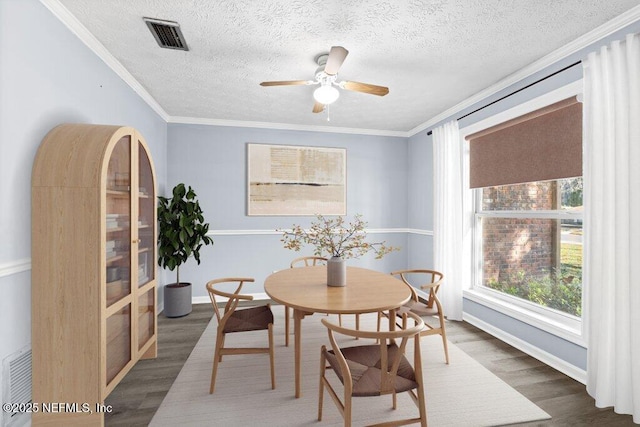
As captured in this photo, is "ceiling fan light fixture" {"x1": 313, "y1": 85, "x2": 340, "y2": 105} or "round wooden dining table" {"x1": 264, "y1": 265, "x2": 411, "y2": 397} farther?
"ceiling fan light fixture" {"x1": 313, "y1": 85, "x2": 340, "y2": 105}

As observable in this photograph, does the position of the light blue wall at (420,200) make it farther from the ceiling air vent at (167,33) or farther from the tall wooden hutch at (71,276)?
the tall wooden hutch at (71,276)

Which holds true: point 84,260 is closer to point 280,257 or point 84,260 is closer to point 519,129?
point 280,257

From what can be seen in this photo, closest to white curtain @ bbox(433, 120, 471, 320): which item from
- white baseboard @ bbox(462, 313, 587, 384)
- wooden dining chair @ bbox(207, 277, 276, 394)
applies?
white baseboard @ bbox(462, 313, 587, 384)

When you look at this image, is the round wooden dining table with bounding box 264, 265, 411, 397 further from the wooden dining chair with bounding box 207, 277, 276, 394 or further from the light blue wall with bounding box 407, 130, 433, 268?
the light blue wall with bounding box 407, 130, 433, 268

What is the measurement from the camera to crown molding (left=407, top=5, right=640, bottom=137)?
6.82 feet

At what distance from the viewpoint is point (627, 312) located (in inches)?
79.4

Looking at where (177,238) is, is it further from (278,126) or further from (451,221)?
(451,221)

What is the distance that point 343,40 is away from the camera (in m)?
2.36

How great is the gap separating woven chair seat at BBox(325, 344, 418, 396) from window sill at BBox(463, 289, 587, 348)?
1.66 meters

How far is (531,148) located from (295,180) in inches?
117

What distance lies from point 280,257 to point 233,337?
1629 millimetres

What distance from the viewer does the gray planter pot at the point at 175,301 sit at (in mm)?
3785

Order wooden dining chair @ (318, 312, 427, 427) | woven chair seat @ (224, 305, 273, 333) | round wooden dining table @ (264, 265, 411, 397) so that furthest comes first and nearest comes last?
woven chair seat @ (224, 305, 273, 333) → round wooden dining table @ (264, 265, 411, 397) → wooden dining chair @ (318, 312, 427, 427)

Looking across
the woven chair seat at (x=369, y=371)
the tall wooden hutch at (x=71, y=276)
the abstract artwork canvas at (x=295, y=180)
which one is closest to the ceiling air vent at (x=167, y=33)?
the tall wooden hutch at (x=71, y=276)
